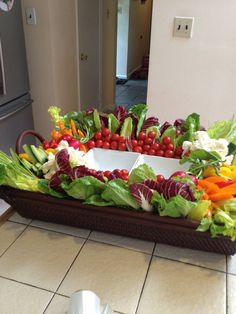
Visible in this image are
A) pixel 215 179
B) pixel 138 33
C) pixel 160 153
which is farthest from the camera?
pixel 138 33

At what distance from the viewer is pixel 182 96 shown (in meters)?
1.99

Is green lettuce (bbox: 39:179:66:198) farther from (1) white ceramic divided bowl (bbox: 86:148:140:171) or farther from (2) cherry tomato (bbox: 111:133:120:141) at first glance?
(2) cherry tomato (bbox: 111:133:120:141)

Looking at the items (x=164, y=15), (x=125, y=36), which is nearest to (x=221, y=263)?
(x=164, y=15)

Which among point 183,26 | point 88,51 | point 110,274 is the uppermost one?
point 183,26

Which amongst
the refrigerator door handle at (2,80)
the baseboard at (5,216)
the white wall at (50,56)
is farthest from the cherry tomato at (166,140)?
the white wall at (50,56)

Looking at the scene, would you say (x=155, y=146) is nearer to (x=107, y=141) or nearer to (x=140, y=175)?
(x=107, y=141)

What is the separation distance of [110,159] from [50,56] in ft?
5.59

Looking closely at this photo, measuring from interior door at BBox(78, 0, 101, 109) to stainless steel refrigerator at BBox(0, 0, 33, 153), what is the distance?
3.02 feet

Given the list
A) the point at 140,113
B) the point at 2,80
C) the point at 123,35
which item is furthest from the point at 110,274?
the point at 123,35

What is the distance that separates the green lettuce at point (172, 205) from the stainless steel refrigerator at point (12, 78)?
160 centimetres

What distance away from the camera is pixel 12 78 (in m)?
2.06

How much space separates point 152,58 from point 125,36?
3779 mm

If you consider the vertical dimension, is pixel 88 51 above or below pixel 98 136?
above

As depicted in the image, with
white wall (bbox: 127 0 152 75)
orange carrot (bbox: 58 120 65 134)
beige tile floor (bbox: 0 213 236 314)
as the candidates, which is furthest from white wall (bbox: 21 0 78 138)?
white wall (bbox: 127 0 152 75)
